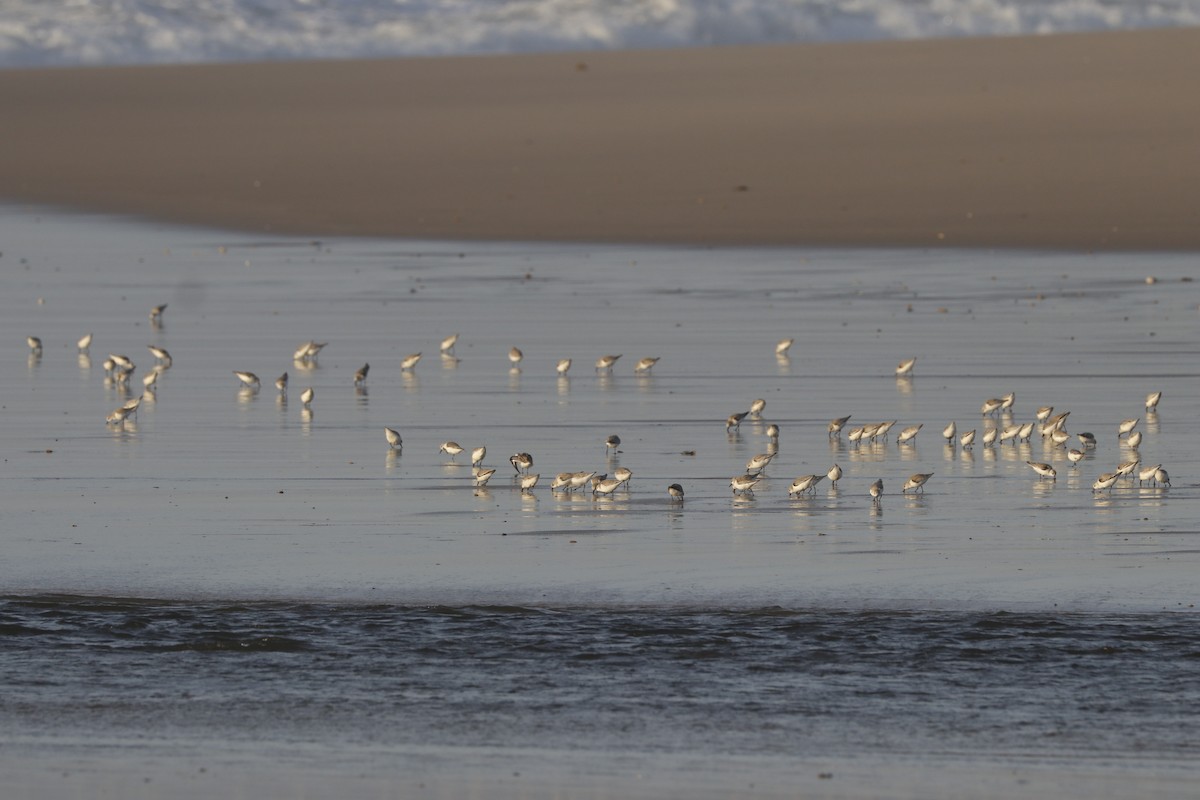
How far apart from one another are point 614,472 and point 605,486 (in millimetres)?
490

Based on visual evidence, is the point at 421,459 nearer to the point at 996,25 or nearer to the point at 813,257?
the point at 813,257

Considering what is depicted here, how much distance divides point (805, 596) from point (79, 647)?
3.02 metres

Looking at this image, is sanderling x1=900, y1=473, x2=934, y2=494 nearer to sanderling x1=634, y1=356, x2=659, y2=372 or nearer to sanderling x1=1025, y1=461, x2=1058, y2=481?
sanderling x1=1025, y1=461, x2=1058, y2=481

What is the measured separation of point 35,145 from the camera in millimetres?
37125

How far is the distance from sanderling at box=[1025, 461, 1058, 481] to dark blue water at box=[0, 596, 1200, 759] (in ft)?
10.8

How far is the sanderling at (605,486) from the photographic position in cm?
1202

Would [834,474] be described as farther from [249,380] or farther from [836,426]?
[249,380]

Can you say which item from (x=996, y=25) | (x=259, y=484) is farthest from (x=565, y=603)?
(x=996, y=25)

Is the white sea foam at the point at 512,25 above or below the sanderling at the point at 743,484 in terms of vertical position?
above

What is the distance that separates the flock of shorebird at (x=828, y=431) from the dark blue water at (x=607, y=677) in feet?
8.73

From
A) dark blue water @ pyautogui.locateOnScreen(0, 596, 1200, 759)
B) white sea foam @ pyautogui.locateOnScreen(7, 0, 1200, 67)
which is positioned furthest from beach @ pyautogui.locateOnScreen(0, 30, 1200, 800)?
white sea foam @ pyautogui.locateOnScreen(7, 0, 1200, 67)

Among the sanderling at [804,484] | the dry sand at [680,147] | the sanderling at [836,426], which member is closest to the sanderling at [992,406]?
the sanderling at [836,426]

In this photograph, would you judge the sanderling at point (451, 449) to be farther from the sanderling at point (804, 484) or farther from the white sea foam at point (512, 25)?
the white sea foam at point (512, 25)

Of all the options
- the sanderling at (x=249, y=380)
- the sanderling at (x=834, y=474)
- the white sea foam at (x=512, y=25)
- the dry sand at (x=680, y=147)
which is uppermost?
the white sea foam at (x=512, y=25)
